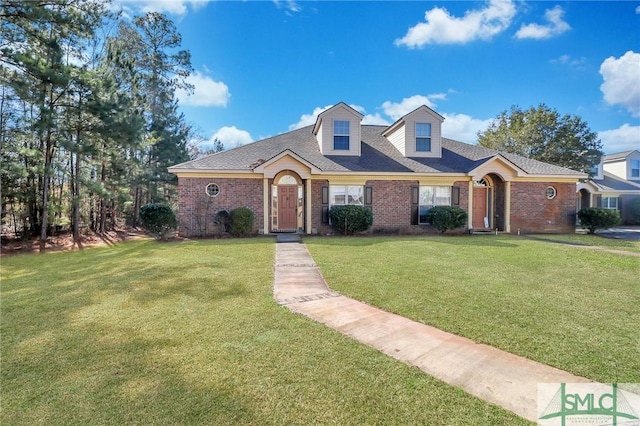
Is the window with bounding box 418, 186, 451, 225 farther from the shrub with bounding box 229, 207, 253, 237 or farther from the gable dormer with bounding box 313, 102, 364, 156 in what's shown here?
the shrub with bounding box 229, 207, 253, 237

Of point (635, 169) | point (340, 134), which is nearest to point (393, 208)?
point (340, 134)

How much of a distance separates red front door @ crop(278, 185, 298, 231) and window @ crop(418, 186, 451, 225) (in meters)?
6.19

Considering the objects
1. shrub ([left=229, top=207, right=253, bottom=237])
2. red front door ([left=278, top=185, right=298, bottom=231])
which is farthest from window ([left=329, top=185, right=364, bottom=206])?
shrub ([left=229, top=207, right=253, bottom=237])

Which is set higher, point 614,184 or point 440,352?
point 614,184

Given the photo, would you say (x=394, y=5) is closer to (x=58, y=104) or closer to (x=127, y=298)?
(x=127, y=298)

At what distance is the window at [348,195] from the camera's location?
47.3ft

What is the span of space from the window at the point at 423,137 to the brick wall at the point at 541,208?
4.61 m

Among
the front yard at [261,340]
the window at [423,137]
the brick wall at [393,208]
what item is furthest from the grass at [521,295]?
the window at [423,137]

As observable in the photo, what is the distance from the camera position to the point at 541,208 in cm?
1526

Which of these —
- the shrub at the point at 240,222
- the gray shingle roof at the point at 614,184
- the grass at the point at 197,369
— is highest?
the gray shingle roof at the point at 614,184

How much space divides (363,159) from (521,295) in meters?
11.2

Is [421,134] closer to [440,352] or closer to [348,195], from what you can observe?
[348,195]

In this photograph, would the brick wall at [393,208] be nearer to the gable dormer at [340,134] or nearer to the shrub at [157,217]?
the gable dormer at [340,134]

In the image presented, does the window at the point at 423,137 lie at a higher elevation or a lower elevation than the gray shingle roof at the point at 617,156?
lower
